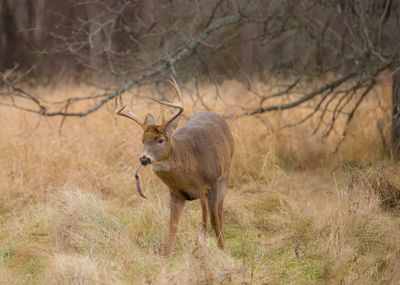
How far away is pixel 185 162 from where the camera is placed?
607 centimetres

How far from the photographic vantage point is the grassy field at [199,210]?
5.04 meters

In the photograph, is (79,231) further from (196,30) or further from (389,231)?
(196,30)

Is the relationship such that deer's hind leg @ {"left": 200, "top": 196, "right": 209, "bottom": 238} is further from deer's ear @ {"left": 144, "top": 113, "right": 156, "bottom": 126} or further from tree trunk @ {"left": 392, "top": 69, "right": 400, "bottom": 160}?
tree trunk @ {"left": 392, "top": 69, "right": 400, "bottom": 160}

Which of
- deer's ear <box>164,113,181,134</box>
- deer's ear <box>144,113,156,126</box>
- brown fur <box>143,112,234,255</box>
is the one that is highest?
deer's ear <box>144,113,156,126</box>

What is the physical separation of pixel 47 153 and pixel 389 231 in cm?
393

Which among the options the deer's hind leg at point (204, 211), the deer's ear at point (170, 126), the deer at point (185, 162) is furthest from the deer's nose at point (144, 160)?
the deer's hind leg at point (204, 211)

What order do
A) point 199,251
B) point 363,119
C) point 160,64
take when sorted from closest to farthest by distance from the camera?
1. point 199,251
2. point 160,64
3. point 363,119

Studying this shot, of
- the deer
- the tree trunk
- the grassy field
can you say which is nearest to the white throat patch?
the deer

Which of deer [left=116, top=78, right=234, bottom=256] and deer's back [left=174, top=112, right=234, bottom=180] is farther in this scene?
deer's back [left=174, top=112, right=234, bottom=180]

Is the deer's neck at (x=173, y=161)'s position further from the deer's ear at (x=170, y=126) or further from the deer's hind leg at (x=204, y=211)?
the deer's hind leg at (x=204, y=211)

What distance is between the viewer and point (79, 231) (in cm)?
597

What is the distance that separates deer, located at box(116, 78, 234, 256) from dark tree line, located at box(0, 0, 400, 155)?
1.82ft

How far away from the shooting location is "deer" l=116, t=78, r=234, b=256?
5.83m

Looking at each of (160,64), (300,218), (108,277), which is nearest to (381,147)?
(160,64)
